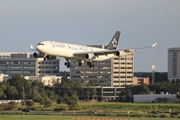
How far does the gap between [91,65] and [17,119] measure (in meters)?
18.3

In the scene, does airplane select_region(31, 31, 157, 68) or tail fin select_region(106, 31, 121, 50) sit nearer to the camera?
airplane select_region(31, 31, 157, 68)

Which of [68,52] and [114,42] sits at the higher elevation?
[114,42]

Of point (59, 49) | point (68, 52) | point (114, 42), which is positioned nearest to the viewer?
point (59, 49)

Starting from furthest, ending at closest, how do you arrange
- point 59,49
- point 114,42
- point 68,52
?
point 114,42 → point 68,52 → point 59,49

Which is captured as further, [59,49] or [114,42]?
[114,42]

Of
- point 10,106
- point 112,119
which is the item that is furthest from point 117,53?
point 10,106

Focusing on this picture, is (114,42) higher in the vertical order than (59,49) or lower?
higher

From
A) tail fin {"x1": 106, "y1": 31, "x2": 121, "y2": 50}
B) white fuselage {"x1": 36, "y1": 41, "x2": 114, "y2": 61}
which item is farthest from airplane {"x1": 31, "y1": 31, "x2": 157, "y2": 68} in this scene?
tail fin {"x1": 106, "y1": 31, "x2": 121, "y2": 50}

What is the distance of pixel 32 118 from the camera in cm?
15138

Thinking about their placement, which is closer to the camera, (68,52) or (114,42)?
(68,52)

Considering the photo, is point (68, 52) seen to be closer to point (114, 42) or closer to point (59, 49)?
point (59, 49)

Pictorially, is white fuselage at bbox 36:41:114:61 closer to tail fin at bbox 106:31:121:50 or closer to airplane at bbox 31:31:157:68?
airplane at bbox 31:31:157:68

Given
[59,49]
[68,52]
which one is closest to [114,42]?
[68,52]

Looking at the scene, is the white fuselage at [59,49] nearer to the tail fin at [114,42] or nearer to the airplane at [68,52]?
the airplane at [68,52]
